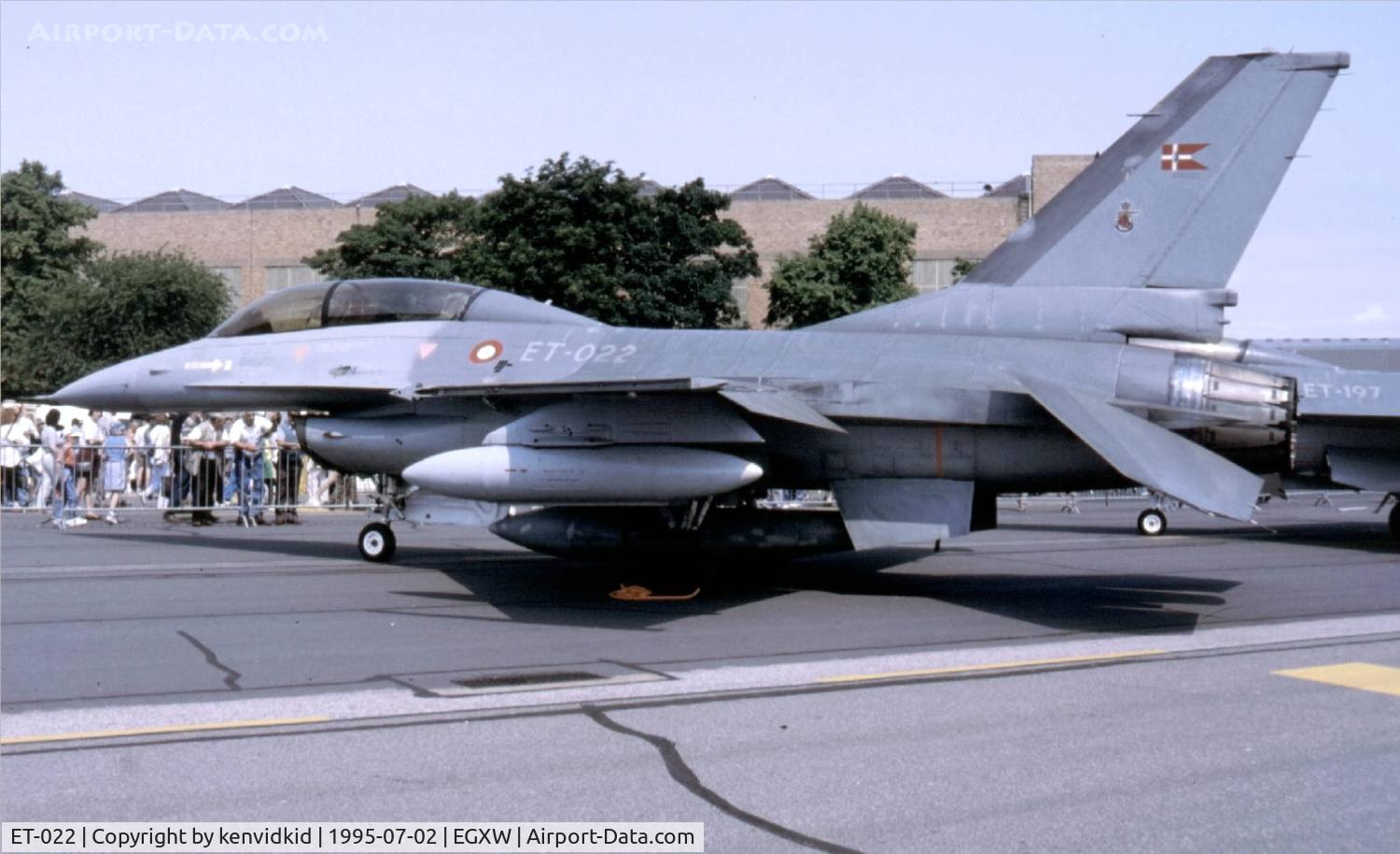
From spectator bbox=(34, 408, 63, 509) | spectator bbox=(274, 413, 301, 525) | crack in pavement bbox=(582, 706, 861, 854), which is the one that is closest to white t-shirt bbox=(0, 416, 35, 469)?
spectator bbox=(34, 408, 63, 509)

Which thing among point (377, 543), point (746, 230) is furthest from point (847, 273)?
point (377, 543)

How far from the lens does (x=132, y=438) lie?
22.9 m

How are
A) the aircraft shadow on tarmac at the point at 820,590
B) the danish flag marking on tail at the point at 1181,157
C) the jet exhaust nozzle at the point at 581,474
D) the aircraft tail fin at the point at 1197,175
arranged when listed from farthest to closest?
1. the danish flag marking on tail at the point at 1181,157
2. the aircraft tail fin at the point at 1197,175
3. the jet exhaust nozzle at the point at 581,474
4. the aircraft shadow on tarmac at the point at 820,590

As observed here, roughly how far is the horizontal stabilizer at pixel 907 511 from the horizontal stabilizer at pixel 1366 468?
7.74 metres

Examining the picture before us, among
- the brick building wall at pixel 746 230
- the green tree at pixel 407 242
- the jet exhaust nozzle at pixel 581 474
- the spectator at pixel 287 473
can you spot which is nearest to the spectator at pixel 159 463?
the spectator at pixel 287 473

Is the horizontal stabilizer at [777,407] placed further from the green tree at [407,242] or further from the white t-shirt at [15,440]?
the green tree at [407,242]

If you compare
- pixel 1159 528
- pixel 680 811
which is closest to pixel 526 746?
pixel 680 811

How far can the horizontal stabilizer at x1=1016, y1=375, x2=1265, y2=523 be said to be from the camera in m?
9.57

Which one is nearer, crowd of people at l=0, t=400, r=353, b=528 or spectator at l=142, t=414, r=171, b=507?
crowd of people at l=0, t=400, r=353, b=528

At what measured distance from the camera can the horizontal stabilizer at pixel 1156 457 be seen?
9.57 metres

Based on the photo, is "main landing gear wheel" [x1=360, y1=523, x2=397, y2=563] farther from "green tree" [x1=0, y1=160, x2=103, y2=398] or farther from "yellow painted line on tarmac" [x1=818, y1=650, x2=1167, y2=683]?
"green tree" [x1=0, y1=160, x2=103, y2=398]

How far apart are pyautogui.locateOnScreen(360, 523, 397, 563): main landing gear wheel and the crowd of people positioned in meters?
4.95

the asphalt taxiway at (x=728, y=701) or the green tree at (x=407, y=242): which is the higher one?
the green tree at (x=407, y=242)

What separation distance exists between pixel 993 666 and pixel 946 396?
3367 millimetres
